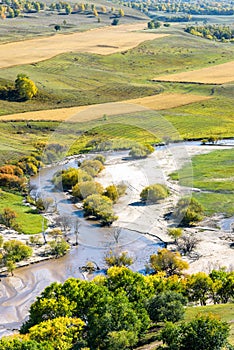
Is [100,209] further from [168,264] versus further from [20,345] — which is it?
[20,345]

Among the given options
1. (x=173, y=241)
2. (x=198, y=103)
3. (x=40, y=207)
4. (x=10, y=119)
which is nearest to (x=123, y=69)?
(x=198, y=103)

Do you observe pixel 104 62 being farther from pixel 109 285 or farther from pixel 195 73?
pixel 109 285

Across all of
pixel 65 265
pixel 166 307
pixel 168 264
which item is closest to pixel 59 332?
pixel 166 307

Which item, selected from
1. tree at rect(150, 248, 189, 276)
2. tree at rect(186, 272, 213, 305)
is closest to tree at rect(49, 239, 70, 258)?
tree at rect(150, 248, 189, 276)

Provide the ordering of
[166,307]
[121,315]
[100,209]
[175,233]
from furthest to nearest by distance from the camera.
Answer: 1. [100,209]
2. [175,233]
3. [166,307]
4. [121,315]

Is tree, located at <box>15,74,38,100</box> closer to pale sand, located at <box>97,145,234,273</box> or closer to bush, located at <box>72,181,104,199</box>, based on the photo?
pale sand, located at <box>97,145,234,273</box>

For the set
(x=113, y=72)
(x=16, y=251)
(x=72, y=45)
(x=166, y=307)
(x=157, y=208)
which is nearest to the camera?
(x=166, y=307)
